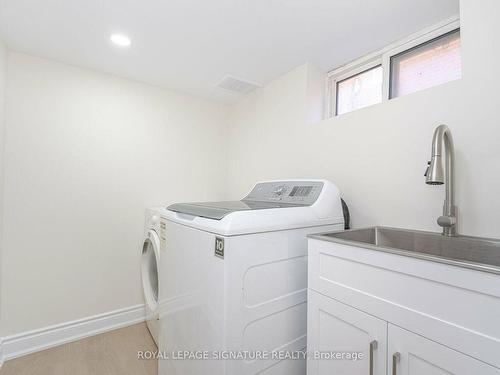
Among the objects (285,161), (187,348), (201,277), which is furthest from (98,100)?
(187,348)

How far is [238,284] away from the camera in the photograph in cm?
103

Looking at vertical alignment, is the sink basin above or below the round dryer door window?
above

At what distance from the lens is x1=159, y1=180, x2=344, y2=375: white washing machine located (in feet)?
3.35

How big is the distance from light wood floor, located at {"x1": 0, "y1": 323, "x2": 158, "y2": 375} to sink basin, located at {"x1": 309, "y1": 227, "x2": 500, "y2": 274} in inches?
67.6

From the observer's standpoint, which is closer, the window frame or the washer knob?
the window frame

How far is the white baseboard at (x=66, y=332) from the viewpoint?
73.1 inches

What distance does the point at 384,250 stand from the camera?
893mm

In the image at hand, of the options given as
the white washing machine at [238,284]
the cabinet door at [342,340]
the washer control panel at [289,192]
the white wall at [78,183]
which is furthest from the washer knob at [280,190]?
the white wall at [78,183]

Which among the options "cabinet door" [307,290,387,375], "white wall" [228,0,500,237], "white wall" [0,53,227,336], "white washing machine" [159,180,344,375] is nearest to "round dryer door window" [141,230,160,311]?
"white wall" [0,53,227,336]

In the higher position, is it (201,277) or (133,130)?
(133,130)

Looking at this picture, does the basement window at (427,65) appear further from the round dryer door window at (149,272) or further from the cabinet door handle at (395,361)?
the round dryer door window at (149,272)

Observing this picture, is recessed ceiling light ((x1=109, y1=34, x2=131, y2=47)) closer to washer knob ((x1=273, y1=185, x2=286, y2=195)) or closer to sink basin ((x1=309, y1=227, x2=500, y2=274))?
washer knob ((x1=273, y1=185, x2=286, y2=195))

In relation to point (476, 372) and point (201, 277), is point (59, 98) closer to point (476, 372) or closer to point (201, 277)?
point (201, 277)

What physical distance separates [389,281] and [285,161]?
149 cm
